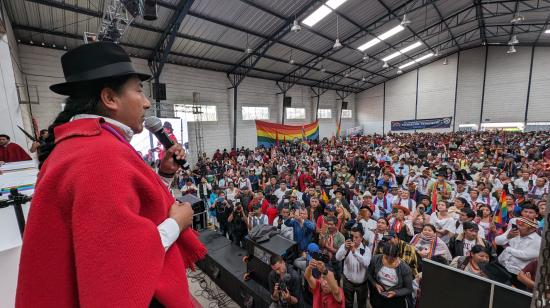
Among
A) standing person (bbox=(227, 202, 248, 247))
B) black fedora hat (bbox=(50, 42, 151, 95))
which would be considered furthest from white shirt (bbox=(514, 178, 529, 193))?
black fedora hat (bbox=(50, 42, 151, 95))

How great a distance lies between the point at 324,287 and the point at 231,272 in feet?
4.98

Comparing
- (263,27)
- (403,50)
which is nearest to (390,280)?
(263,27)

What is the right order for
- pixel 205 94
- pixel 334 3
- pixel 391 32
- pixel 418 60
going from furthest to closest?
pixel 418 60
pixel 205 94
pixel 391 32
pixel 334 3

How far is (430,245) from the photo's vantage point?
11.0 ft

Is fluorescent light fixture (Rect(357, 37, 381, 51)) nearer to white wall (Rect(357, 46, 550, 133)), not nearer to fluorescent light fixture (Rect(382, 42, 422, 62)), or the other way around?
fluorescent light fixture (Rect(382, 42, 422, 62))

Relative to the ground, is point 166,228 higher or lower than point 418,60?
lower

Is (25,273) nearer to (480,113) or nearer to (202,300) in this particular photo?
(202,300)

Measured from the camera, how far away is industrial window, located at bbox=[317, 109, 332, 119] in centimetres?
2275

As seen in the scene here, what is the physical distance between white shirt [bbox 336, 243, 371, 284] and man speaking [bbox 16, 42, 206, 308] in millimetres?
2973

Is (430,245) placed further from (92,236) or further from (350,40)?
(350,40)

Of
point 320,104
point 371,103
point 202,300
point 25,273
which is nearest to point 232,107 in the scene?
point 320,104

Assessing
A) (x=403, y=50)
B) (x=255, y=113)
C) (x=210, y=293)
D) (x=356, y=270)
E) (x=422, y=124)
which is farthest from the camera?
(x=422, y=124)

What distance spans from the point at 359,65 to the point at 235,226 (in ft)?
58.1

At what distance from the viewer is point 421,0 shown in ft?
37.8
